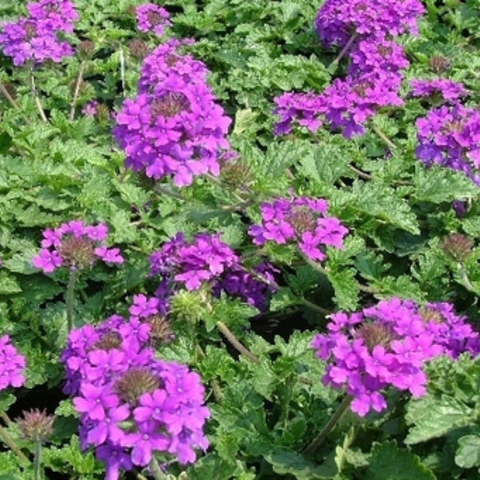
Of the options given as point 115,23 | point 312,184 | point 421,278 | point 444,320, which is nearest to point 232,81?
point 115,23

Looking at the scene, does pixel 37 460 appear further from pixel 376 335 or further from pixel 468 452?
pixel 468 452

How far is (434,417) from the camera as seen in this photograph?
2.47 meters

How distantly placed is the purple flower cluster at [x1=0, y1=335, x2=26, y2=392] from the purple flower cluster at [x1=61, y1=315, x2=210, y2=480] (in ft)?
2.94

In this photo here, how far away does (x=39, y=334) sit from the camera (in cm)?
348

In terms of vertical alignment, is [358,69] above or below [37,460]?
above

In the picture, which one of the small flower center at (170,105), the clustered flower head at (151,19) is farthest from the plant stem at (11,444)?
the clustered flower head at (151,19)

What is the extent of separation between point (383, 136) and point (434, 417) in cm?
209

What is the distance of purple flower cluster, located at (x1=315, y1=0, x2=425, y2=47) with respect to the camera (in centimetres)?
493

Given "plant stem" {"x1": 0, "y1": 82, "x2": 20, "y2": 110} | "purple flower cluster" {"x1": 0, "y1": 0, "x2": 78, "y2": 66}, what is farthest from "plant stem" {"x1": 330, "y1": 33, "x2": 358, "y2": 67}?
"plant stem" {"x1": 0, "y1": 82, "x2": 20, "y2": 110}

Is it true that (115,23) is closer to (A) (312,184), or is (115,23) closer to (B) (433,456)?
(A) (312,184)

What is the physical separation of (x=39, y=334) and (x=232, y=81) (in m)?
2.11

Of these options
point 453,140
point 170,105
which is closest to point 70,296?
point 170,105

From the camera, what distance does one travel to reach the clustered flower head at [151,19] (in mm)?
5449

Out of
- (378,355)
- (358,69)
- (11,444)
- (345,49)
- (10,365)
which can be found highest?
(378,355)
